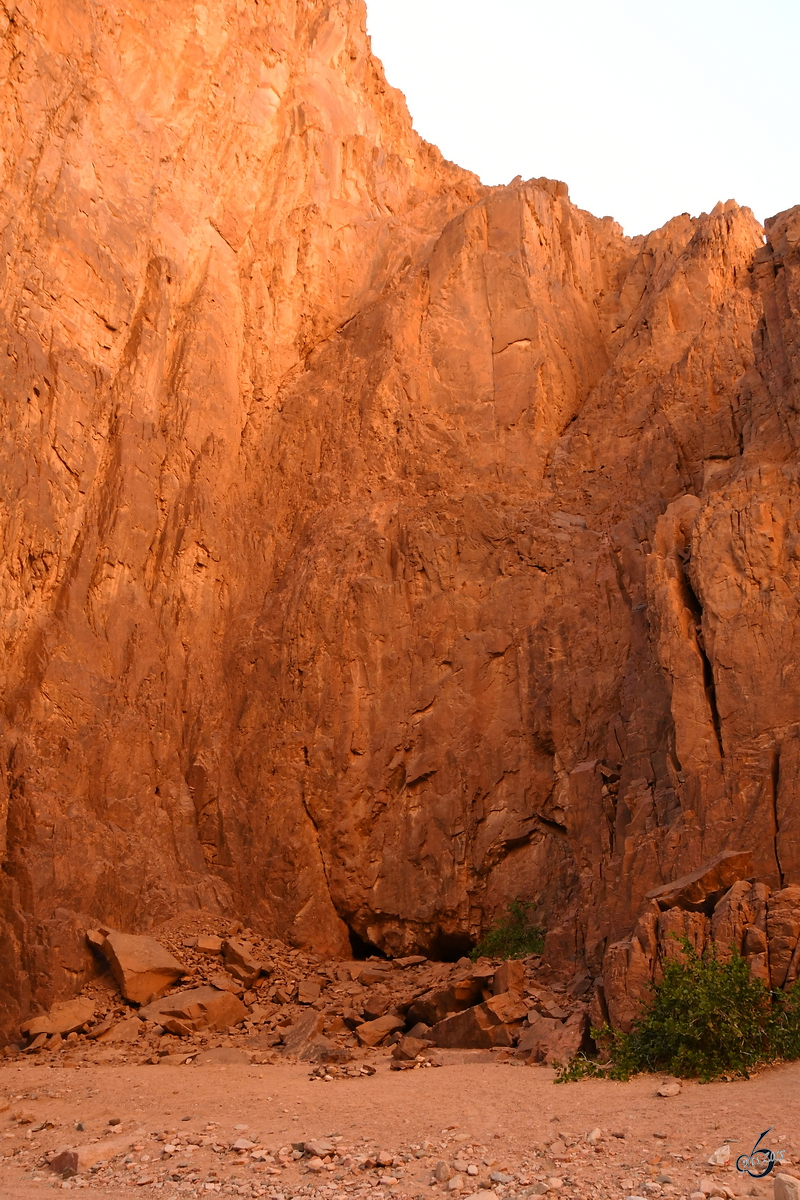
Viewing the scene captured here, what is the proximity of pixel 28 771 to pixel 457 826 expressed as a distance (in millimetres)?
5850

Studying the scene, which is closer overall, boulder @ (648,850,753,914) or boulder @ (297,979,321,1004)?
boulder @ (648,850,753,914)

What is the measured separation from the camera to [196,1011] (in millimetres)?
12070

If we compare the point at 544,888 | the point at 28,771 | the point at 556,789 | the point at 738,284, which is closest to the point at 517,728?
the point at 556,789

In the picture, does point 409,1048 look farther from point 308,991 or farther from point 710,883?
point 710,883

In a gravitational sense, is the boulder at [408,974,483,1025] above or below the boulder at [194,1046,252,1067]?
above

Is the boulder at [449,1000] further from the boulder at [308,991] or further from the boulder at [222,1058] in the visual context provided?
the boulder at [222,1058]

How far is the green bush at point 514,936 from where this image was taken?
43.0ft

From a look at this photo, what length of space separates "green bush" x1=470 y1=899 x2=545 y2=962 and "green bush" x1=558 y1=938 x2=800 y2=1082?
426cm

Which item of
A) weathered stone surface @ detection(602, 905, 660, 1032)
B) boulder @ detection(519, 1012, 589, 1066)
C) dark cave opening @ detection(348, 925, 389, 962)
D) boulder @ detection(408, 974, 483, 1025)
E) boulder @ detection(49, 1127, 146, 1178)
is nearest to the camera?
boulder @ detection(49, 1127, 146, 1178)

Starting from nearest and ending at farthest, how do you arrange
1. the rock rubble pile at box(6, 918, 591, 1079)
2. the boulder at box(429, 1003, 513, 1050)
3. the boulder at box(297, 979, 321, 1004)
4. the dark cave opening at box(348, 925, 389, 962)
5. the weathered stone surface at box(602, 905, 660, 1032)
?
the weathered stone surface at box(602, 905, 660, 1032), the boulder at box(429, 1003, 513, 1050), the rock rubble pile at box(6, 918, 591, 1079), the boulder at box(297, 979, 321, 1004), the dark cave opening at box(348, 925, 389, 962)

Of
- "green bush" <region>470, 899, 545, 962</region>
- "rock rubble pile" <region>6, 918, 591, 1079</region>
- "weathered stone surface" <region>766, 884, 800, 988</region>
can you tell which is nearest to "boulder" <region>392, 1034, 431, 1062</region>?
"rock rubble pile" <region>6, 918, 591, 1079</region>

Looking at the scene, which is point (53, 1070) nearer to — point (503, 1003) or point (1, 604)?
point (503, 1003)

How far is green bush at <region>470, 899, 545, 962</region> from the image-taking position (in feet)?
43.0

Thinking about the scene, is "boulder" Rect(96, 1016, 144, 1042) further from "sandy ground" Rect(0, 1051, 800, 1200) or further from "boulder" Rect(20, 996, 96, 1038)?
"sandy ground" Rect(0, 1051, 800, 1200)
